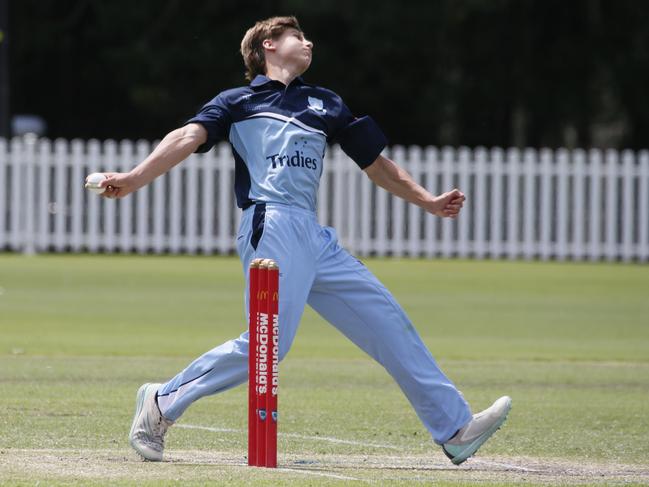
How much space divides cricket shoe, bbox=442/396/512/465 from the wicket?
3.16 ft

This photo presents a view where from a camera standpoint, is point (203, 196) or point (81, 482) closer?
point (81, 482)

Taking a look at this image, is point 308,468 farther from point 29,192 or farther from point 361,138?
point 29,192

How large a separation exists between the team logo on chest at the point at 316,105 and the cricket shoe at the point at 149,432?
167cm

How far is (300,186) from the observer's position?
6898mm

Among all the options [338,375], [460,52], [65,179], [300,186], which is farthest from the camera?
[460,52]

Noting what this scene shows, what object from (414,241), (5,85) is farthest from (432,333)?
(5,85)

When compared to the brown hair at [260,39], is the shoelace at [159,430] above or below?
below

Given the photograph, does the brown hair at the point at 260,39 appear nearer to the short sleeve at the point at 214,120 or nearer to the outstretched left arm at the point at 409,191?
the short sleeve at the point at 214,120

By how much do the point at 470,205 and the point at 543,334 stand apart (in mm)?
10125

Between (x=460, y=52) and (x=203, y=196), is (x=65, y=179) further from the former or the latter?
(x=460, y=52)

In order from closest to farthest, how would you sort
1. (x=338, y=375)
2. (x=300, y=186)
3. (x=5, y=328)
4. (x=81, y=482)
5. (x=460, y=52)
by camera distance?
1. (x=81, y=482)
2. (x=300, y=186)
3. (x=338, y=375)
4. (x=5, y=328)
5. (x=460, y=52)

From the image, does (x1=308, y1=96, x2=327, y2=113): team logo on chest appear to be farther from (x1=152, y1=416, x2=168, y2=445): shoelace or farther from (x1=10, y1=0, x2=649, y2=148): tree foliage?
(x1=10, y1=0, x2=649, y2=148): tree foliage

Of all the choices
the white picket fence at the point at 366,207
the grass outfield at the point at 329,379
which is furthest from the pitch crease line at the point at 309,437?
the white picket fence at the point at 366,207

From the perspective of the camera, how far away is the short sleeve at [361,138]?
23.9ft
